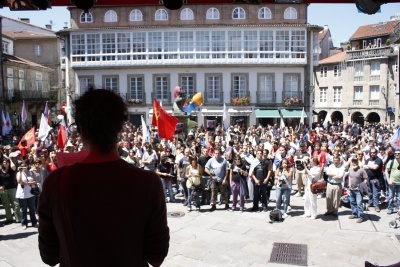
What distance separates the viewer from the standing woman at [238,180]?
10.1m

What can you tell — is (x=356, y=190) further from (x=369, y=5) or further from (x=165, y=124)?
(x=165, y=124)

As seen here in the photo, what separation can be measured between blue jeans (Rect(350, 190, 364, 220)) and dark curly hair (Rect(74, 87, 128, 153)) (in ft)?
28.1

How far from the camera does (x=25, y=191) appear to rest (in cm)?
857

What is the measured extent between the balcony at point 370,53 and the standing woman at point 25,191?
126ft

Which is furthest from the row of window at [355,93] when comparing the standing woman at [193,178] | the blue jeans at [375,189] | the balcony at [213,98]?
the standing woman at [193,178]

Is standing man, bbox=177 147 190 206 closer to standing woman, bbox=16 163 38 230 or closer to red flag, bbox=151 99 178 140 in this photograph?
red flag, bbox=151 99 178 140

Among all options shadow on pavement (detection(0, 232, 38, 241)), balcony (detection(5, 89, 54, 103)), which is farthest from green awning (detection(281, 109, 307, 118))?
shadow on pavement (detection(0, 232, 38, 241))

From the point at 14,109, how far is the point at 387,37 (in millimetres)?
37489

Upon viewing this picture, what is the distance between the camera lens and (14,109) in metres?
34.6

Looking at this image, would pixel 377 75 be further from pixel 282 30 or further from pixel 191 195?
pixel 191 195

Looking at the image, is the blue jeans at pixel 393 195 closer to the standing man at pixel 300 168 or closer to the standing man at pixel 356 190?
the standing man at pixel 356 190

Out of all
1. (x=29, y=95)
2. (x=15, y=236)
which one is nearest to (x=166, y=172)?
(x=15, y=236)

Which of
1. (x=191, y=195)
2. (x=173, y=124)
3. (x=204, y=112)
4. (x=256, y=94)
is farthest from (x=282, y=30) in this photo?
(x=191, y=195)

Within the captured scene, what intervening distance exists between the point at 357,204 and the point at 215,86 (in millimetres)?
24945
